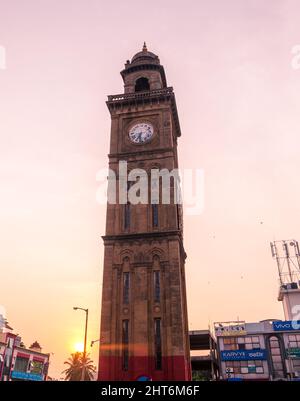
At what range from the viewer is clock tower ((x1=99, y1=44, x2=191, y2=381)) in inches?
1247

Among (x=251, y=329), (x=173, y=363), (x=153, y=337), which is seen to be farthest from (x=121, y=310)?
(x=251, y=329)

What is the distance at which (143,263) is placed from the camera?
3572 cm

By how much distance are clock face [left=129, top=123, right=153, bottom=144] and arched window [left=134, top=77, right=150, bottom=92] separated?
26.1 feet

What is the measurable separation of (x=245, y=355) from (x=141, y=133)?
5190 cm

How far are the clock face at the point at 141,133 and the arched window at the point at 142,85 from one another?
7.94 m

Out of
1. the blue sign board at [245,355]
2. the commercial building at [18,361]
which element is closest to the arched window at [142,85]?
the commercial building at [18,361]

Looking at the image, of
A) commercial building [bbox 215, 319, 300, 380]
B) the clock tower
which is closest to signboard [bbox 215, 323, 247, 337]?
commercial building [bbox 215, 319, 300, 380]

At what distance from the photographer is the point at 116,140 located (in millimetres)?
43969

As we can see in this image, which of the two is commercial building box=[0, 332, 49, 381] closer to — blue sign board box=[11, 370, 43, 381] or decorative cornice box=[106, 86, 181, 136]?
blue sign board box=[11, 370, 43, 381]

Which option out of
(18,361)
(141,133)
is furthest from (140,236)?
(18,361)

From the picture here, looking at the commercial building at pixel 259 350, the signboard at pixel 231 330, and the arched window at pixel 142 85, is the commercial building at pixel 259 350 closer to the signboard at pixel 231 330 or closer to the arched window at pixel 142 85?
the signboard at pixel 231 330

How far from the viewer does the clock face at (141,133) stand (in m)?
43.4
